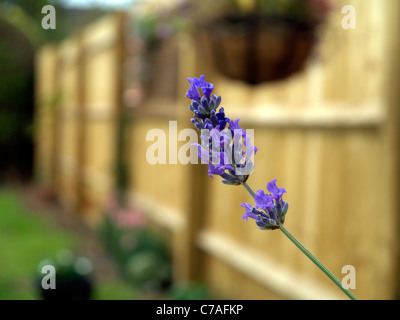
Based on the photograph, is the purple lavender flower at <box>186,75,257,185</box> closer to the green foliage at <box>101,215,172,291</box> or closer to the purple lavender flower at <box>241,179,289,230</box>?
A: the purple lavender flower at <box>241,179,289,230</box>

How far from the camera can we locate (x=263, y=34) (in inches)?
85.7

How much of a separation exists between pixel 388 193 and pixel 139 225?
318 cm

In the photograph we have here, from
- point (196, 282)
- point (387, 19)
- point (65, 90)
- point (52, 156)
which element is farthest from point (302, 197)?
point (52, 156)

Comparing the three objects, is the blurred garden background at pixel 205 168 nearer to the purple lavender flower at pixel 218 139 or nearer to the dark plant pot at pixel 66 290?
the dark plant pot at pixel 66 290

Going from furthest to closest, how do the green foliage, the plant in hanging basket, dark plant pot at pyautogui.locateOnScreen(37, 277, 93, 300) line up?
the green foliage → dark plant pot at pyautogui.locateOnScreen(37, 277, 93, 300) → the plant in hanging basket

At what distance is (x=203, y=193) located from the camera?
388cm

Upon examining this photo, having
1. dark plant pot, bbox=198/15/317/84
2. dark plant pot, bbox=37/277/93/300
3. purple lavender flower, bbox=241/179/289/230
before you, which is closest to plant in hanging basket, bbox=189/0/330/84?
dark plant pot, bbox=198/15/317/84

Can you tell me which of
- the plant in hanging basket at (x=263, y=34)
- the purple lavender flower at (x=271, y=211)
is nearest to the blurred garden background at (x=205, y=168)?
the plant in hanging basket at (x=263, y=34)

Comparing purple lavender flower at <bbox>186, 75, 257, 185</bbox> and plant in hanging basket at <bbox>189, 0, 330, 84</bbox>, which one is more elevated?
plant in hanging basket at <bbox>189, 0, 330, 84</bbox>

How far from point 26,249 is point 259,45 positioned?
12.9 feet

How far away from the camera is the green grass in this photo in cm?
416

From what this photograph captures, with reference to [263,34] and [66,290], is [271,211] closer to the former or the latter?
[263,34]
